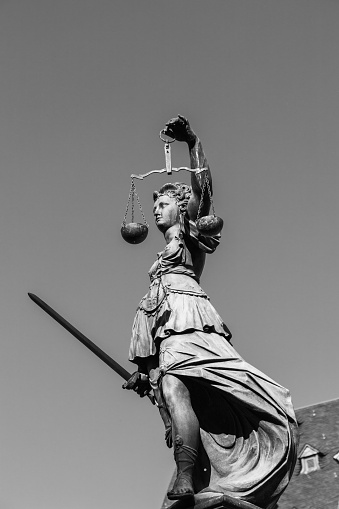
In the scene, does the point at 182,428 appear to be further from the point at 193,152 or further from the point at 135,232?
the point at 193,152

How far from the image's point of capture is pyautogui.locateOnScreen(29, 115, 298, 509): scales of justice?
9.59 metres

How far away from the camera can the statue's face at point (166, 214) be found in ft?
36.7

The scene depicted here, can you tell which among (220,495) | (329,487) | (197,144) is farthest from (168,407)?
(329,487)

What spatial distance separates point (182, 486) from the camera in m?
9.18

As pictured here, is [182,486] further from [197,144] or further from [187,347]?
[197,144]

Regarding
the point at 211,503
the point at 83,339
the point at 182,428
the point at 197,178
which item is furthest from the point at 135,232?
the point at 83,339

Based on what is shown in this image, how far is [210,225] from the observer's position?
10383 mm

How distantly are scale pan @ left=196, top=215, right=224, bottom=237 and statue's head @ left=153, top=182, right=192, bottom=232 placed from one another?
770 millimetres

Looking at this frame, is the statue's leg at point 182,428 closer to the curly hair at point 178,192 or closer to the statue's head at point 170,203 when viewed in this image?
the statue's head at point 170,203

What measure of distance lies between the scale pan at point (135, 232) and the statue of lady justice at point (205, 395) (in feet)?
1.44

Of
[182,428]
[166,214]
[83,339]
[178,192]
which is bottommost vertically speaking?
[182,428]

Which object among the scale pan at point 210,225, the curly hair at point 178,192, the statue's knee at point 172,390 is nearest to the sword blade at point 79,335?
the curly hair at point 178,192

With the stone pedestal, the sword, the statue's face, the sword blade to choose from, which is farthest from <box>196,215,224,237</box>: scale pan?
the sword blade

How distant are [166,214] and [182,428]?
2.38 meters
